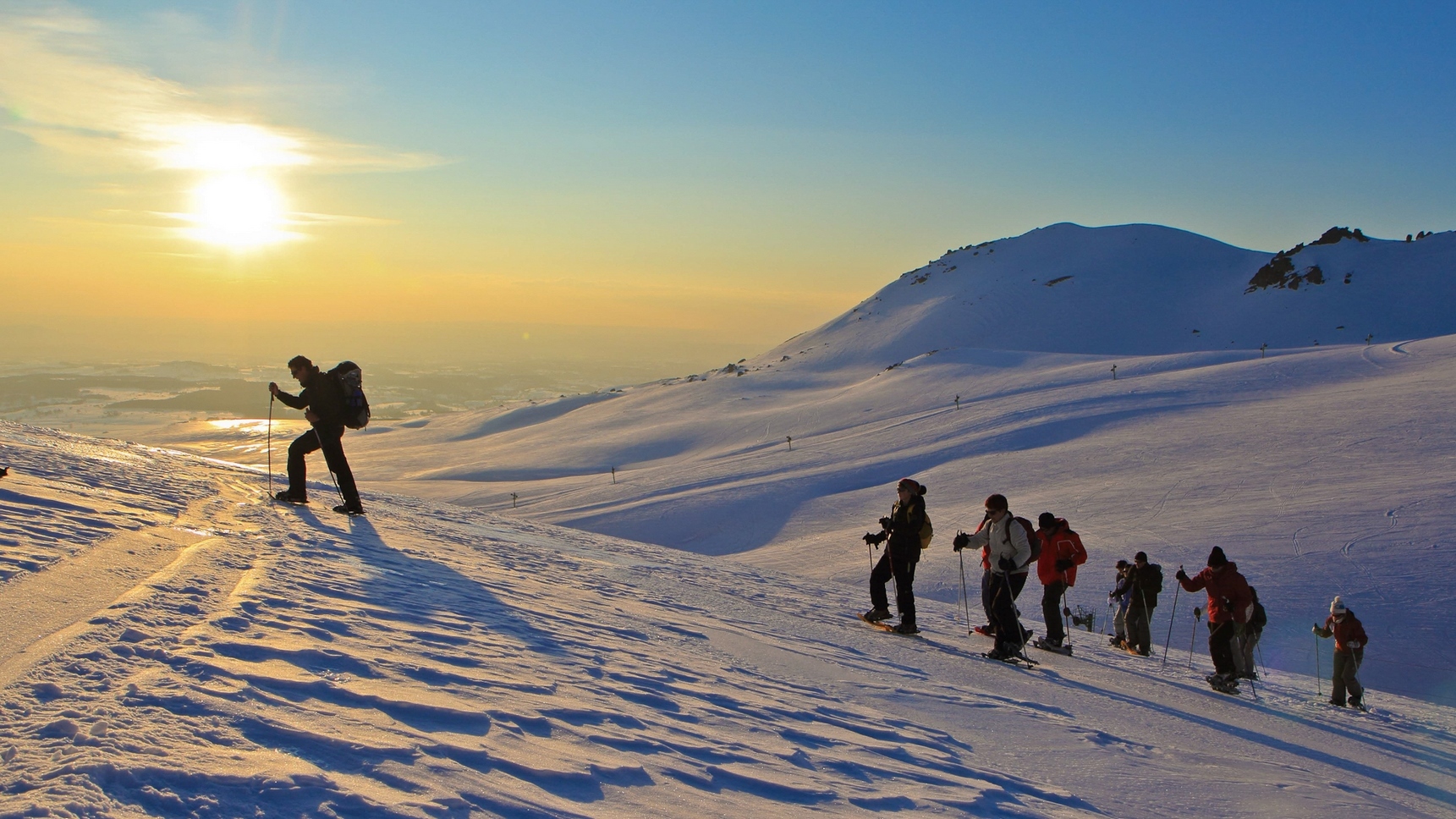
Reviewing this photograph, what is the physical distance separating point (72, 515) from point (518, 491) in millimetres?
23662

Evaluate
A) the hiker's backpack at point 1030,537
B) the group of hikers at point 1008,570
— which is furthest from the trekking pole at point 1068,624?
the hiker's backpack at point 1030,537

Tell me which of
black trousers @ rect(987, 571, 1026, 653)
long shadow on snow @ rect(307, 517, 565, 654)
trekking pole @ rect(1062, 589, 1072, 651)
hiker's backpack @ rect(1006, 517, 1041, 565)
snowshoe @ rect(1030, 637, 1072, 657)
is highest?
hiker's backpack @ rect(1006, 517, 1041, 565)

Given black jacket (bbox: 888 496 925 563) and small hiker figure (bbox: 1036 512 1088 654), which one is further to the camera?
small hiker figure (bbox: 1036 512 1088 654)

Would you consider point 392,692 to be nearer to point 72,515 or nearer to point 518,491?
point 72,515

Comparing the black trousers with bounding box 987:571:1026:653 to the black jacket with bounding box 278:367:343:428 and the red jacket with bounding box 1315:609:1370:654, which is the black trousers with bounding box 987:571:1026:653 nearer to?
the red jacket with bounding box 1315:609:1370:654

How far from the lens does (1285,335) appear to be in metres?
60.7

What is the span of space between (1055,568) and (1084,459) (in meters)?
16.1

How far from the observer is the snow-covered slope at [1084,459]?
51.0ft

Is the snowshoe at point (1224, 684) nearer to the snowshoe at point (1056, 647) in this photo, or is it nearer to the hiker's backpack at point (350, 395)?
the snowshoe at point (1056, 647)

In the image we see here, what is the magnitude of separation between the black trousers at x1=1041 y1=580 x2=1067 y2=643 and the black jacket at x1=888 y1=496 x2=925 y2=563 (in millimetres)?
1975

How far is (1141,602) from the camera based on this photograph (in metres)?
11.2

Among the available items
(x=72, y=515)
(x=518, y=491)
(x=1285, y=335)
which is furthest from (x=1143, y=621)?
(x=1285, y=335)

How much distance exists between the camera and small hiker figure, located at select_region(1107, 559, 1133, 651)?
37.7 ft

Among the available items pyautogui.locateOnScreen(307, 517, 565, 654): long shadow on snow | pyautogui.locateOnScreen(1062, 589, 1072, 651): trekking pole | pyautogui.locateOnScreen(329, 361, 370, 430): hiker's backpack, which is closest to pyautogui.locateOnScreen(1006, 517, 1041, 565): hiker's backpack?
pyautogui.locateOnScreen(1062, 589, 1072, 651): trekking pole
